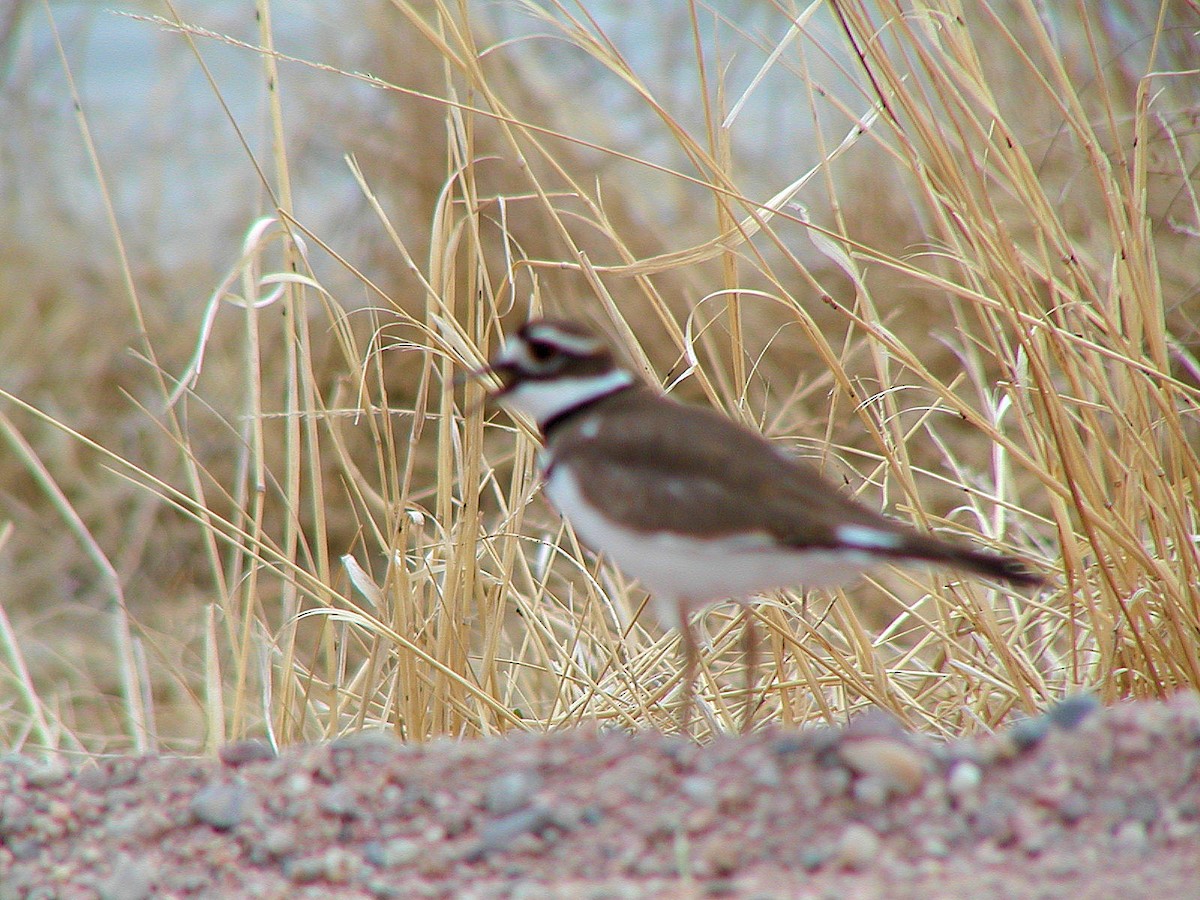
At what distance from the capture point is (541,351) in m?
2.43

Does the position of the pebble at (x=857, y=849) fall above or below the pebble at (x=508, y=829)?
below

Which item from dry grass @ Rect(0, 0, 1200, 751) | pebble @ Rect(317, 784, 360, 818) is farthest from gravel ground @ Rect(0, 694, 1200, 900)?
dry grass @ Rect(0, 0, 1200, 751)

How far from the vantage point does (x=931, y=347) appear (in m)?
6.02

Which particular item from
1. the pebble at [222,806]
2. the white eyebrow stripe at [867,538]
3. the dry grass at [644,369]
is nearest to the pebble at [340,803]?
the pebble at [222,806]

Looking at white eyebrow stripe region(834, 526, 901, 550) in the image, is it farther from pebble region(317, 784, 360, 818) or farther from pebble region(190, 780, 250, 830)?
pebble region(190, 780, 250, 830)

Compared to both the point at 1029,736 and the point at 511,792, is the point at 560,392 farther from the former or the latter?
the point at 1029,736

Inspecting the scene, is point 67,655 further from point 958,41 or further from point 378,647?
point 958,41

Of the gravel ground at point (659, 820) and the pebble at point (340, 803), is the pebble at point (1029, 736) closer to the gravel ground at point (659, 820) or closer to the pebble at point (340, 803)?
the gravel ground at point (659, 820)

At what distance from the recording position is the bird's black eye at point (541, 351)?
2.43 m

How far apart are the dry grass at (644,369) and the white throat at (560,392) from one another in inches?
13.6

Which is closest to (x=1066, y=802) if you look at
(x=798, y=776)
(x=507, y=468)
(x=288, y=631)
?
(x=798, y=776)

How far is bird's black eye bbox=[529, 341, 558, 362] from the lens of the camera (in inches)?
95.5

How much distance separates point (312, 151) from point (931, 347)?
9.68 feet

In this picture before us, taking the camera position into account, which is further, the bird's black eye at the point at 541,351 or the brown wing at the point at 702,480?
the bird's black eye at the point at 541,351
